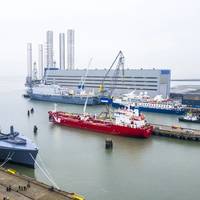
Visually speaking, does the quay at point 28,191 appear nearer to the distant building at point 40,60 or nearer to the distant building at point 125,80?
the distant building at point 125,80

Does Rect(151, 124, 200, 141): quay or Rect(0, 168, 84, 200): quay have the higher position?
Rect(0, 168, 84, 200): quay

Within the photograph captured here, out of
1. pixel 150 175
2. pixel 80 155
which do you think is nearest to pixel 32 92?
pixel 80 155

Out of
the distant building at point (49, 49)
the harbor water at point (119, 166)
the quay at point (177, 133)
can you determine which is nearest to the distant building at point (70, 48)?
the distant building at point (49, 49)

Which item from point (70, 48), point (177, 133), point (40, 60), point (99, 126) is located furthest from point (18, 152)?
point (40, 60)

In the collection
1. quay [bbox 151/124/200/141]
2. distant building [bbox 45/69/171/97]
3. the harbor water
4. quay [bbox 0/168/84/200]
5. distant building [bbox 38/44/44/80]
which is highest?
distant building [bbox 38/44/44/80]

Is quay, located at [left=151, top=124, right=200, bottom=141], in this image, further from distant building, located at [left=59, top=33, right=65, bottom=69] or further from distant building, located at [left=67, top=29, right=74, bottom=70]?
distant building, located at [left=59, top=33, right=65, bottom=69]

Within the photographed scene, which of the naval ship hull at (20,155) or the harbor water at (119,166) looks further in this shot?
the naval ship hull at (20,155)

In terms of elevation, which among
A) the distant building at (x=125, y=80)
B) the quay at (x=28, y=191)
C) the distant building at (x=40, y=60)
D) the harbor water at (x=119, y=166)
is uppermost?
the distant building at (x=40, y=60)

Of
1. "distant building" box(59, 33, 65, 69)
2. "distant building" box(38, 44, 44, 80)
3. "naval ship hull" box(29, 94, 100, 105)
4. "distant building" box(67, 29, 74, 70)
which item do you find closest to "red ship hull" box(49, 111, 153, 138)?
"naval ship hull" box(29, 94, 100, 105)
